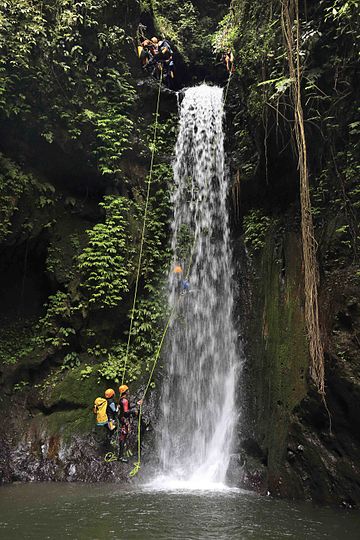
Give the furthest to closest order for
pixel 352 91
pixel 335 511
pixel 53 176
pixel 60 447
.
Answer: pixel 53 176 → pixel 60 447 → pixel 352 91 → pixel 335 511

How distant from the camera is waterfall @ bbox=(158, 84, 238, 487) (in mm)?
8545

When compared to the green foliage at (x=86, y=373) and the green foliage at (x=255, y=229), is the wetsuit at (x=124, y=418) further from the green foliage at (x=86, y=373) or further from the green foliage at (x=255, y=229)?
the green foliage at (x=255, y=229)

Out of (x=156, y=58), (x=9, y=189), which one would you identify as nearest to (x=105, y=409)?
(x=9, y=189)

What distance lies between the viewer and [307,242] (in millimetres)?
6570

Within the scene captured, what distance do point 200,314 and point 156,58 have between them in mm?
6747

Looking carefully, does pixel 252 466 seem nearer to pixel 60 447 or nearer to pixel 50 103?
pixel 60 447

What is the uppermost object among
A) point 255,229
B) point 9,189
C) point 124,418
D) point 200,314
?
point 9,189

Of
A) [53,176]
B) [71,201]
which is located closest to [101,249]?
[71,201]

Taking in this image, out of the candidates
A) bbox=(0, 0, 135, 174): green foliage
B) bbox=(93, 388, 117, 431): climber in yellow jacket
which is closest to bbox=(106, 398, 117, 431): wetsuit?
bbox=(93, 388, 117, 431): climber in yellow jacket

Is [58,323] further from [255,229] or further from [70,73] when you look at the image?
[70,73]

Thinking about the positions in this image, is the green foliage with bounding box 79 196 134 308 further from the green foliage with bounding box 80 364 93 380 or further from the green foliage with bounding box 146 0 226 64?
the green foliage with bounding box 146 0 226 64

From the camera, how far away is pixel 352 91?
22.6ft

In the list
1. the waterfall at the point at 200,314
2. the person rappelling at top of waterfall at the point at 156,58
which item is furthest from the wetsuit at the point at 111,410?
the person rappelling at top of waterfall at the point at 156,58

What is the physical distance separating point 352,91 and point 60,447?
8106mm
